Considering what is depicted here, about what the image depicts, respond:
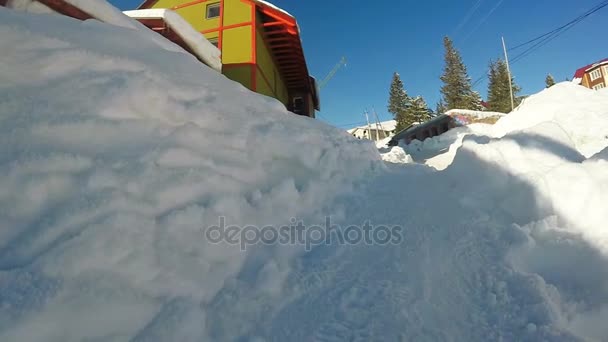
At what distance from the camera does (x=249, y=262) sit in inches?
81.4

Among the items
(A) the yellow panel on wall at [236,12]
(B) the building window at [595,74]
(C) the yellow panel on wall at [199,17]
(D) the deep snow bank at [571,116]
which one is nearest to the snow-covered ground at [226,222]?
(D) the deep snow bank at [571,116]

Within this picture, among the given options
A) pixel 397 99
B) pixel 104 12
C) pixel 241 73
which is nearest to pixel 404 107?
pixel 397 99

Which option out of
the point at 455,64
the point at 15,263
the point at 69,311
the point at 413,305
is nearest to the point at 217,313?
the point at 69,311

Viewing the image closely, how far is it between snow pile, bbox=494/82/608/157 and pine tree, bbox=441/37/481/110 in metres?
24.9

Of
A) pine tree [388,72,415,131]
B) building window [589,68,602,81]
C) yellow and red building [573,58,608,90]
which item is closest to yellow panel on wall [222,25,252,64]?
pine tree [388,72,415,131]

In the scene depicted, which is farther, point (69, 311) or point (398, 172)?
point (398, 172)

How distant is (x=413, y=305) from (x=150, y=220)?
1.76 m

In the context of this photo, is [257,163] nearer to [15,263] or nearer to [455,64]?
[15,263]

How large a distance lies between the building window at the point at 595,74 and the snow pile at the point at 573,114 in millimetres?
40731

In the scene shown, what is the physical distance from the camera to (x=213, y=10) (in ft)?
37.8

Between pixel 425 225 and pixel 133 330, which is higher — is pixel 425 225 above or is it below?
above

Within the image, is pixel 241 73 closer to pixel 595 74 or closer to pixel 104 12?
pixel 104 12

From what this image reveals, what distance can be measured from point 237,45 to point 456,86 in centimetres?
3500

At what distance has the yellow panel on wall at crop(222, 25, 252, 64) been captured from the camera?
10250 mm
